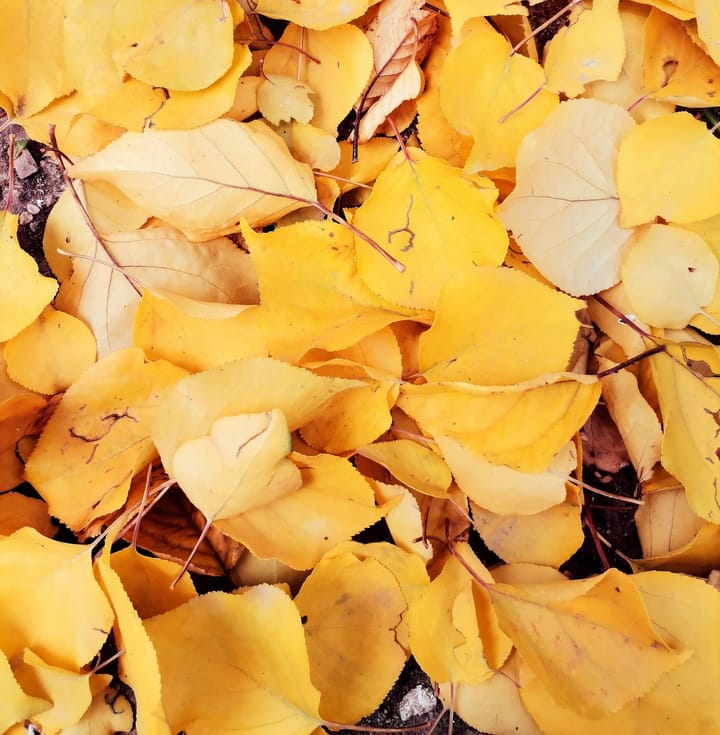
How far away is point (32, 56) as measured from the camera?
506 mm

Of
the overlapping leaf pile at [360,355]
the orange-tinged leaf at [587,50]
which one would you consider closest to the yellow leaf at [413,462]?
the overlapping leaf pile at [360,355]

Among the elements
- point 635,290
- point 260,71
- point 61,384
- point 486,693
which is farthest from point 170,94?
point 486,693

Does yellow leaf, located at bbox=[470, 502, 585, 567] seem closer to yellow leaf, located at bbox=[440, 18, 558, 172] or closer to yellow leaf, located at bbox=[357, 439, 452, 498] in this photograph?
yellow leaf, located at bbox=[357, 439, 452, 498]

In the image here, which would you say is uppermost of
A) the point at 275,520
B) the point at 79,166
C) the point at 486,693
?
the point at 79,166

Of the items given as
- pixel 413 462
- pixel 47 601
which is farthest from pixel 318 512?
pixel 47 601

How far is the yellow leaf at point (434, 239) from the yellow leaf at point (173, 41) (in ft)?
0.46

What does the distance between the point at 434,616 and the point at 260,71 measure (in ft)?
1.20

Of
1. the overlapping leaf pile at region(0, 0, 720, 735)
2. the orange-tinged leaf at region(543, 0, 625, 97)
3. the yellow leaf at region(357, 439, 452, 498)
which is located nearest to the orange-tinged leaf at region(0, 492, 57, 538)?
the overlapping leaf pile at region(0, 0, 720, 735)

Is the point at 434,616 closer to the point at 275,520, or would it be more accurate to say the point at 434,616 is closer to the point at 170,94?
the point at 275,520

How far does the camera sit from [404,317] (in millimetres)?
504

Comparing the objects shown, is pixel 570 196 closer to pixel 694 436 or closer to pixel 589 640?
pixel 694 436

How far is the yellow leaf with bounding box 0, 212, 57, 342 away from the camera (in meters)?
0.51

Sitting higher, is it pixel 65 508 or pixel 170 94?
pixel 170 94

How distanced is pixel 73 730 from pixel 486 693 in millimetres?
255
